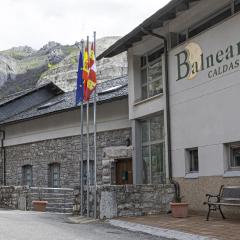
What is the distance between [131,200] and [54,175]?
10.0 metres

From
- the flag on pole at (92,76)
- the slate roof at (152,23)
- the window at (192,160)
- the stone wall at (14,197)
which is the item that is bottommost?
the stone wall at (14,197)

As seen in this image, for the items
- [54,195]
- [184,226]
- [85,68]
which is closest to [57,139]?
[54,195]

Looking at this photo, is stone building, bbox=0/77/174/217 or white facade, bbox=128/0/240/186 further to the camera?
stone building, bbox=0/77/174/217

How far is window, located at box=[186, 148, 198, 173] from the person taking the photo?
1572 cm

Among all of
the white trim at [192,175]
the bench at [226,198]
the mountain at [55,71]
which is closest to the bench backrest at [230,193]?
the bench at [226,198]

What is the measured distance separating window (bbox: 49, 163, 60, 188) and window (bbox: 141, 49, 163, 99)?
7013 millimetres

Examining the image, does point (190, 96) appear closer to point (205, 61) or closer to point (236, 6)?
point (205, 61)

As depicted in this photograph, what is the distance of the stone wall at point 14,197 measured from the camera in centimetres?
2122

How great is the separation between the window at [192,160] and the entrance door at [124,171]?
197 inches

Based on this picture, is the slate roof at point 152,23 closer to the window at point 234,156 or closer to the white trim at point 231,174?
the window at point 234,156

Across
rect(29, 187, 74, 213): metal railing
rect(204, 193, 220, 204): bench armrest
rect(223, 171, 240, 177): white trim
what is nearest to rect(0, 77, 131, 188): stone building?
rect(29, 187, 74, 213): metal railing

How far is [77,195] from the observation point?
53.3ft

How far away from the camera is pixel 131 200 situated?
49.5 ft

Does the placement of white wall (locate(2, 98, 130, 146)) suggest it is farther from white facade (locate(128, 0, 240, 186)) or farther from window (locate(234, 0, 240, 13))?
window (locate(234, 0, 240, 13))
